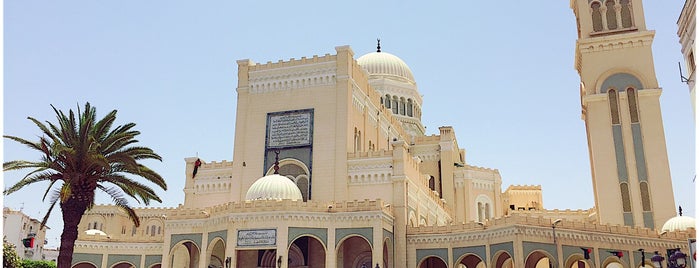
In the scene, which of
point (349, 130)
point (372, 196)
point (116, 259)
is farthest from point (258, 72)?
point (116, 259)

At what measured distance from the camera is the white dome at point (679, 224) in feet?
126

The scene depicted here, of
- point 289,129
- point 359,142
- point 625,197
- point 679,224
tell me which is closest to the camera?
point 679,224

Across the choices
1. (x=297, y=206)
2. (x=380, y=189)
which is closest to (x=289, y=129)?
(x=380, y=189)

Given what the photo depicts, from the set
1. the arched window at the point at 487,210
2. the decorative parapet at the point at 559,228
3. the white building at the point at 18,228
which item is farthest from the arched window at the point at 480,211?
the white building at the point at 18,228

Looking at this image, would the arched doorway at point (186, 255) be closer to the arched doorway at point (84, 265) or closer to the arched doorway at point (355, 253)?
the arched doorway at point (84, 265)

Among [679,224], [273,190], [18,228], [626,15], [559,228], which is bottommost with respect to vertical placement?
[559,228]

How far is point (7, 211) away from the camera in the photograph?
7212 cm

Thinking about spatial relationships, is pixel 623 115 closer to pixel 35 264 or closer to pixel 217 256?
pixel 217 256

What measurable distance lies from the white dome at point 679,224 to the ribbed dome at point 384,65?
30441 mm

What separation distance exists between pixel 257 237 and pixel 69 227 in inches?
410

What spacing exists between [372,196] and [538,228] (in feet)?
34.0

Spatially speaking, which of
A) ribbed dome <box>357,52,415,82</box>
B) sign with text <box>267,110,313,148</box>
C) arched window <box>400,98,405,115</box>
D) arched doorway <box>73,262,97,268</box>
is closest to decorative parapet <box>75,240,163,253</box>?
arched doorway <box>73,262,97,268</box>

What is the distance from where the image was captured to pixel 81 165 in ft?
86.5

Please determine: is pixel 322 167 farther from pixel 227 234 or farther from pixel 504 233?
pixel 504 233
